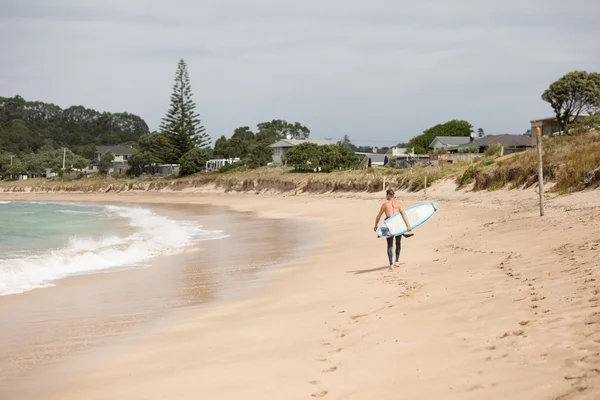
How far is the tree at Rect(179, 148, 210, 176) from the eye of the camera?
2719 inches

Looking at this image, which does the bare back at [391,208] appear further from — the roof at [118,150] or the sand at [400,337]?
the roof at [118,150]

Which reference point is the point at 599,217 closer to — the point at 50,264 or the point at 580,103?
the point at 50,264

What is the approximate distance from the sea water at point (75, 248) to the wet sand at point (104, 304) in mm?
756

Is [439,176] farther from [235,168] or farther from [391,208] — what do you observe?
[235,168]

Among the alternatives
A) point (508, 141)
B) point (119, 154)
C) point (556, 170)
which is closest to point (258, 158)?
point (508, 141)

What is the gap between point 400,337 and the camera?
5441 millimetres

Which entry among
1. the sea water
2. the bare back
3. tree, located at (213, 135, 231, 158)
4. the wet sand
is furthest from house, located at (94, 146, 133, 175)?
the bare back

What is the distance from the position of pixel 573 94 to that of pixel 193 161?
41.5 metres

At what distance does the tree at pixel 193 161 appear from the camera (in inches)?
2719

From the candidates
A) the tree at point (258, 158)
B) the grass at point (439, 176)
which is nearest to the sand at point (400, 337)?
the grass at point (439, 176)

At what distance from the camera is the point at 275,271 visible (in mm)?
11625

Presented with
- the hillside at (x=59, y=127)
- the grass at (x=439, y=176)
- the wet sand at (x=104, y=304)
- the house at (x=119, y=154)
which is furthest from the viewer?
the hillside at (x=59, y=127)

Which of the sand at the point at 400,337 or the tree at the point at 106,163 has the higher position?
the tree at the point at 106,163

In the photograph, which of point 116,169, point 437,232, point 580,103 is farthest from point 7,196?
point 437,232
